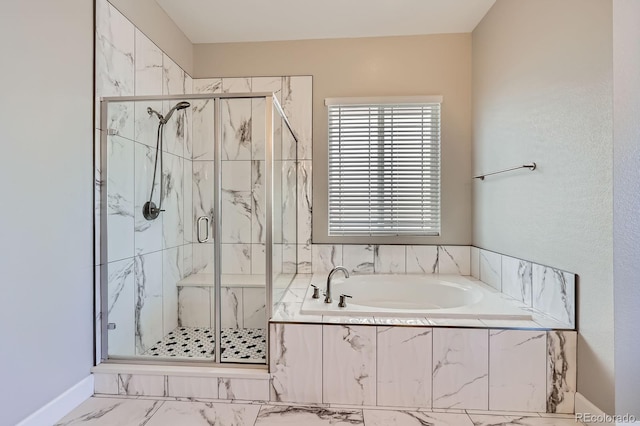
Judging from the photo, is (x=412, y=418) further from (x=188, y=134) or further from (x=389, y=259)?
(x=188, y=134)

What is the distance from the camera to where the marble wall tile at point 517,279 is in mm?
1862

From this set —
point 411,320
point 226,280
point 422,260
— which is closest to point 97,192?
point 226,280

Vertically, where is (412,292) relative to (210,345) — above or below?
above

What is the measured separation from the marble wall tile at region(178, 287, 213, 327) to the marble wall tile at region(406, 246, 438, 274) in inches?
64.8

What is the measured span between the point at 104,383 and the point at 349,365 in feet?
4.54

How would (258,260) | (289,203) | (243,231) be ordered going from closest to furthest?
(258,260), (243,231), (289,203)

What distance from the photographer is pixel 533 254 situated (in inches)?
71.2

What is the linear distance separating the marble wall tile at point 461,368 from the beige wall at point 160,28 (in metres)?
2.65

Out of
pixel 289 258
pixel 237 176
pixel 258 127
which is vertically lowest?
pixel 289 258

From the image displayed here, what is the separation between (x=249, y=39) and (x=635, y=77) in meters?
2.58

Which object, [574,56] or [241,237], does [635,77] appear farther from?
[241,237]

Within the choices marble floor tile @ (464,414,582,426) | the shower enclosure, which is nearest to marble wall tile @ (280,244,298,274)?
the shower enclosure

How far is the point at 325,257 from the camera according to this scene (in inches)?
107

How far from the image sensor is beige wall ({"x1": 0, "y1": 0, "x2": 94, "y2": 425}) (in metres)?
1.28
